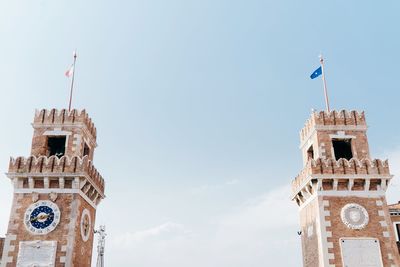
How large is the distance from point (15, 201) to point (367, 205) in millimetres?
27460

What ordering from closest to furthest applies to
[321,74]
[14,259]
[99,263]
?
[14,259]
[321,74]
[99,263]

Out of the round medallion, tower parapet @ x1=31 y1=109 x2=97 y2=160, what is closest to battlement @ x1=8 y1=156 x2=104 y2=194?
tower parapet @ x1=31 y1=109 x2=97 y2=160

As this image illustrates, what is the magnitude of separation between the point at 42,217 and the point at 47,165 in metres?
4.04

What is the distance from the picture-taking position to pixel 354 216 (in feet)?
114

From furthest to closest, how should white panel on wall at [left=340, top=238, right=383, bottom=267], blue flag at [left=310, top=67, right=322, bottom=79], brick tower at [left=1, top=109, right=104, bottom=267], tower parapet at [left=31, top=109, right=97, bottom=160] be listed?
blue flag at [left=310, top=67, right=322, bottom=79]
tower parapet at [left=31, top=109, right=97, bottom=160]
white panel on wall at [left=340, top=238, right=383, bottom=267]
brick tower at [left=1, top=109, right=104, bottom=267]

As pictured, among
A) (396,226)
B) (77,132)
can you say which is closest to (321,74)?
(396,226)

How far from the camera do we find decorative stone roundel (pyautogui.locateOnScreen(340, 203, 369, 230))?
114ft

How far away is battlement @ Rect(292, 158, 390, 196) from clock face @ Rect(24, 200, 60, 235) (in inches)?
794

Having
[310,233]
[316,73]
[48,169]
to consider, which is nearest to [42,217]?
[48,169]

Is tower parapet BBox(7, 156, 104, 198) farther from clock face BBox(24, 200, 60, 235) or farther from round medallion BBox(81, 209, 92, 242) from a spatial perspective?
round medallion BBox(81, 209, 92, 242)

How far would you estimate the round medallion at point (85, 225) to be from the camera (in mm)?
35969

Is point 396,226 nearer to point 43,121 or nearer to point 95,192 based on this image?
point 95,192

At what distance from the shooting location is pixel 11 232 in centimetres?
3353

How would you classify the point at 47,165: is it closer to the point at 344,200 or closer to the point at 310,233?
the point at 310,233
